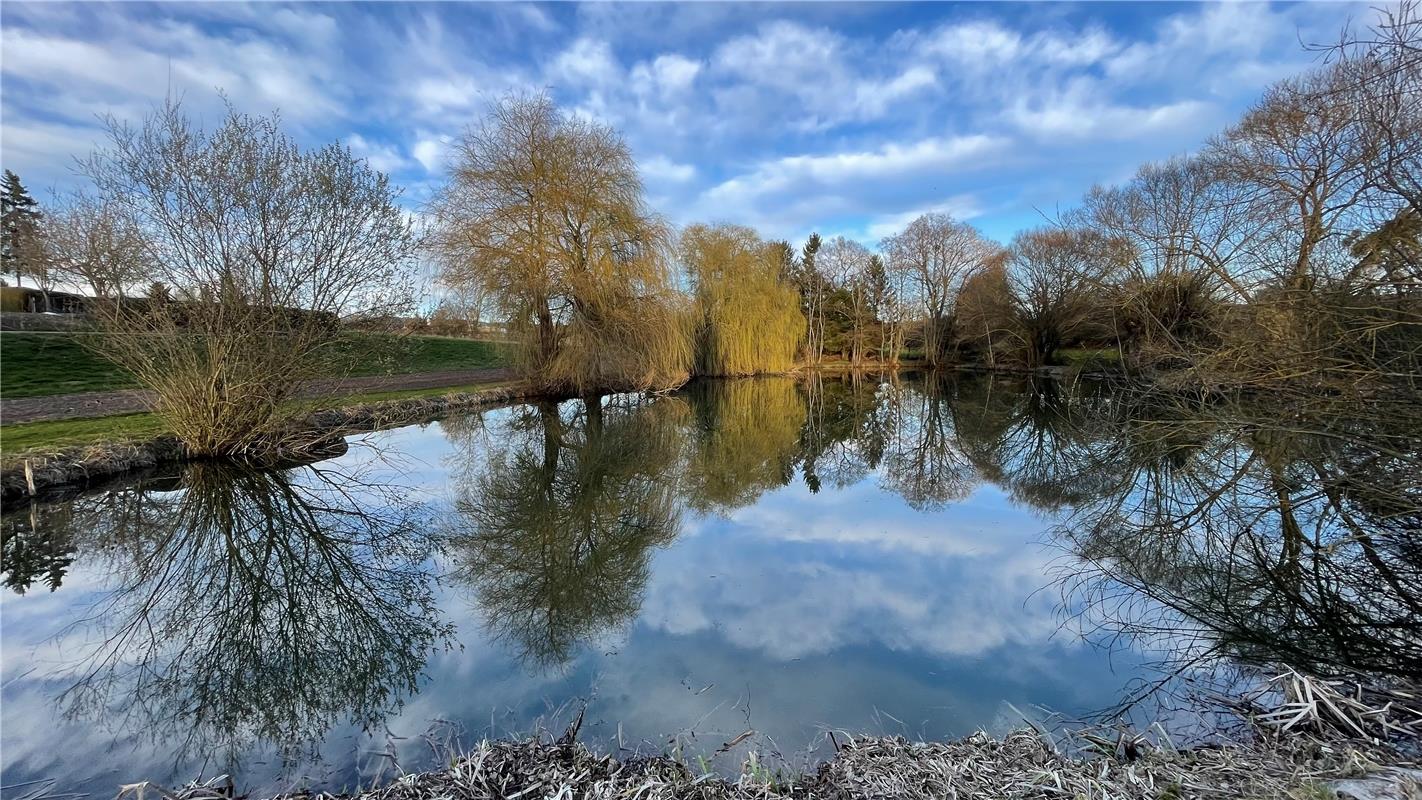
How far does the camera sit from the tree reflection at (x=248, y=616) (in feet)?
10.8

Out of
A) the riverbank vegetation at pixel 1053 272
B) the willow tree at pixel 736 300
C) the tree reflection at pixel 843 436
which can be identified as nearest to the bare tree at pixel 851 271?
the riverbank vegetation at pixel 1053 272

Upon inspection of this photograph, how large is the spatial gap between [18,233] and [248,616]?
11.4m

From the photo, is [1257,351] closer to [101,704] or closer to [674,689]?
[674,689]

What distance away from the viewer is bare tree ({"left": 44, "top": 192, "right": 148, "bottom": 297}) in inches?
282

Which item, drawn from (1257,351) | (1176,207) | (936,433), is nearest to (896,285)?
(1176,207)

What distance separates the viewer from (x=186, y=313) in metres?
7.95

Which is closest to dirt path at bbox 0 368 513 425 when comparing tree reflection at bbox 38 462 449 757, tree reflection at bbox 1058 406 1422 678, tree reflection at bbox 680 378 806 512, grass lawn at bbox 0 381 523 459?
grass lawn at bbox 0 381 523 459

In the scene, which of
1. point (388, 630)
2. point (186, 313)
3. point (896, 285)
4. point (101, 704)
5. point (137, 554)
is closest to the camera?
point (101, 704)

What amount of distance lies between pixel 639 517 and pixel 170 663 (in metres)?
4.14

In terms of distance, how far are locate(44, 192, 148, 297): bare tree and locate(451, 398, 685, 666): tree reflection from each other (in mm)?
4828

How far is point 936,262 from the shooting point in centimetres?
3506

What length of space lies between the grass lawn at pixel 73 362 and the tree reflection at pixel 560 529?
215 centimetres

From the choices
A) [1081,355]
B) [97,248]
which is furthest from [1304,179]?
[1081,355]

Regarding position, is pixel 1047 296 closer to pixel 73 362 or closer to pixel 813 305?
pixel 813 305
